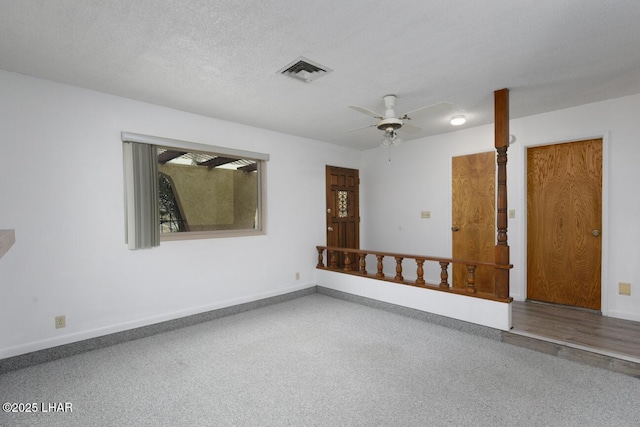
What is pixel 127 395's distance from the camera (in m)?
2.25

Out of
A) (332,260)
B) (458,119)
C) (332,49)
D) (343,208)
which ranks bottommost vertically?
(332,260)

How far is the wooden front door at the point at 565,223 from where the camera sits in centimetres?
365

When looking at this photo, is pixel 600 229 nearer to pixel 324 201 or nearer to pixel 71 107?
pixel 324 201

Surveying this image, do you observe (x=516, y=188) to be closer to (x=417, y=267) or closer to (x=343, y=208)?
(x=417, y=267)

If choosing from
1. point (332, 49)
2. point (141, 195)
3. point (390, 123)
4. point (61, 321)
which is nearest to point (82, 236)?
point (141, 195)

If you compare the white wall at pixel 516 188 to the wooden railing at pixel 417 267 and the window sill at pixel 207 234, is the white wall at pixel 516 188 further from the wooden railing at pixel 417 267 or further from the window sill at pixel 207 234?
the window sill at pixel 207 234

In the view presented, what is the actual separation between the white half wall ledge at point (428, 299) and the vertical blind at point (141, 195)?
8.48ft

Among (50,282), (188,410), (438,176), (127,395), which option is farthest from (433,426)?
(438,176)

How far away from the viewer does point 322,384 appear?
237 cm

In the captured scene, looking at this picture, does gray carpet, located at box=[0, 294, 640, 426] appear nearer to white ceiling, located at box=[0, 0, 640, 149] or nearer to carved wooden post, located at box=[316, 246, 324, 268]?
carved wooden post, located at box=[316, 246, 324, 268]

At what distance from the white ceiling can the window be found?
57 cm

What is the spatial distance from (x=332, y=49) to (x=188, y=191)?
2445mm

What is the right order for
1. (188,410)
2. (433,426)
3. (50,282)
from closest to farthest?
1. (433,426)
2. (188,410)
3. (50,282)

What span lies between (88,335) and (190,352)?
1.01 meters
